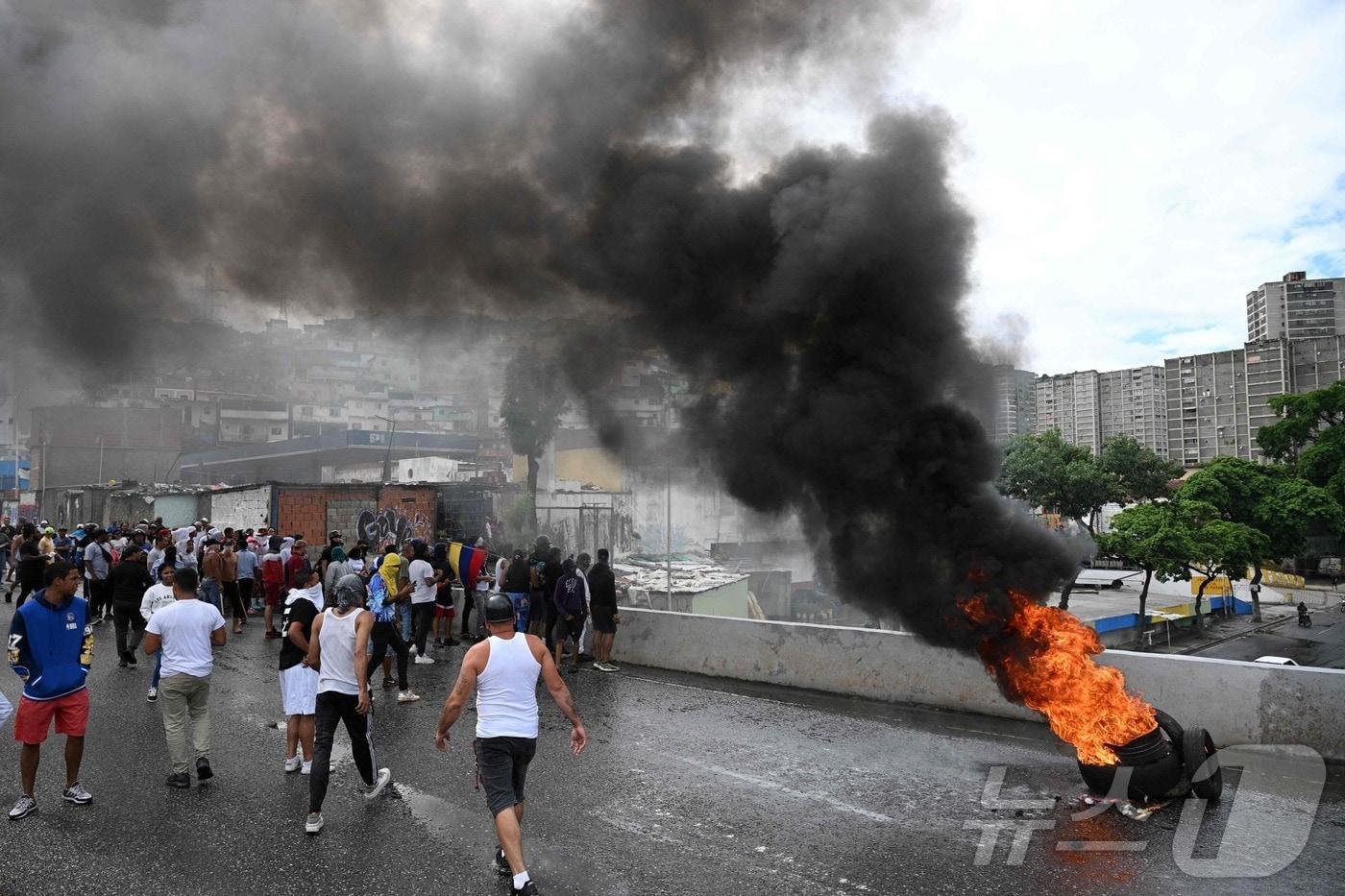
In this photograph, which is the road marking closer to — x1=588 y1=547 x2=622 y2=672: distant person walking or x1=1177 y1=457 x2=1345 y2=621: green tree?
x1=588 y1=547 x2=622 y2=672: distant person walking

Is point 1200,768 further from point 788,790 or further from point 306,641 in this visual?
point 306,641

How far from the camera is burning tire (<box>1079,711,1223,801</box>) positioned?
517 centimetres

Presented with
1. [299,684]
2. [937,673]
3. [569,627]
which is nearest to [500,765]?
[299,684]

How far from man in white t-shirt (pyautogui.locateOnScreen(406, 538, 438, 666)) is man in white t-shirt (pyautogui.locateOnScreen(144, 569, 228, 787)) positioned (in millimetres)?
4545

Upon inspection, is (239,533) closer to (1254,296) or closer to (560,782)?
(560,782)

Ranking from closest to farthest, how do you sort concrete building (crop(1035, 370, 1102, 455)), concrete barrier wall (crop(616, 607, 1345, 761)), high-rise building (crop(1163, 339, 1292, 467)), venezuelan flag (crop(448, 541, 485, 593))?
1. concrete barrier wall (crop(616, 607, 1345, 761))
2. venezuelan flag (crop(448, 541, 485, 593))
3. high-rise building (crop(1163, 339, 1292, 467))
4. concrete building (crop(1035, 370, 1102, 455))

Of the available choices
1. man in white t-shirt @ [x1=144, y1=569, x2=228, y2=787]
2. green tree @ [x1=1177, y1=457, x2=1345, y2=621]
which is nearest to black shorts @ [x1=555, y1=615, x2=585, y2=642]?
man in white t-shirt @ [x1=144, y1=569, x2=228, y2=787]

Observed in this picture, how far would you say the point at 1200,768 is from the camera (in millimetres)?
5234

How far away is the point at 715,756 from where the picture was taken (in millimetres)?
6430

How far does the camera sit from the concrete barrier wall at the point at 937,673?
20.6 ft

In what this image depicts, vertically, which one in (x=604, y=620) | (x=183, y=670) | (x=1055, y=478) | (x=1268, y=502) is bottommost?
(x=604, y=620)

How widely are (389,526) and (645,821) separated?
20593 mm

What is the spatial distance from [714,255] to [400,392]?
42908mm

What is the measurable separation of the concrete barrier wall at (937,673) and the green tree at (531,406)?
529cm
